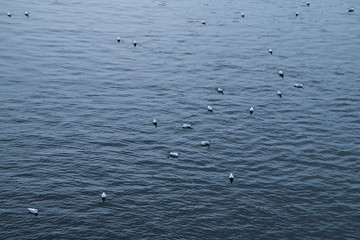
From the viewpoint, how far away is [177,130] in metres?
54.7

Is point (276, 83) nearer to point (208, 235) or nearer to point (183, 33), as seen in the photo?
point (183, 33)

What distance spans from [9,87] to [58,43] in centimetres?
2111

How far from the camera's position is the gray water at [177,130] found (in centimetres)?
4062

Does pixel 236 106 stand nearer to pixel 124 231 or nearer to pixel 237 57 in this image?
pixel 237 57

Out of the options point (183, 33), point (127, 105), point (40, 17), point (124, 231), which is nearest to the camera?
point (124, 231)

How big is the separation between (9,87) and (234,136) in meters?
31.3

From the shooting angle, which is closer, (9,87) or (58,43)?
(9,87)

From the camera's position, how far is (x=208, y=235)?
127 feet

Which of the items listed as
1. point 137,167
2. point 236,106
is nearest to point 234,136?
point 236,106

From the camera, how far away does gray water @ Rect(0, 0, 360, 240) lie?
40625 millimetres

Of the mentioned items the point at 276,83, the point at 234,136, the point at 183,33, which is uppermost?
the point at 183,33

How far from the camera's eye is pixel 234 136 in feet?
176

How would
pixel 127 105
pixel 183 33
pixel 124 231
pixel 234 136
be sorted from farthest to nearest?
pixel 183 33
pixel 127 105
pixel 234 136
pixel 124 231

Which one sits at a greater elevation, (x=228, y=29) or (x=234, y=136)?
(x=228, y=29)
